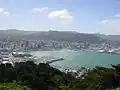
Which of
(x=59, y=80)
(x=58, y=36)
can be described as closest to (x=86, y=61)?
(x=59, y=80)

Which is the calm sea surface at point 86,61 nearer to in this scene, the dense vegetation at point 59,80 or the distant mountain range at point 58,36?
the dense vegetation at point 59,80

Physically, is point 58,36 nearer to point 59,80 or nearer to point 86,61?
point 86,61

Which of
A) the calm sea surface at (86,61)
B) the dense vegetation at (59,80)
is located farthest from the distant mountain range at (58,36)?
the dense vegetation at (59,80)

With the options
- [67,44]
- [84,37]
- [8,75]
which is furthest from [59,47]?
[8,75]

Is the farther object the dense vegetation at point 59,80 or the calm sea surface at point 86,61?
the calm sea surface at point 86,61

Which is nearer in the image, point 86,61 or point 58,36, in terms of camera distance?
point 86,61

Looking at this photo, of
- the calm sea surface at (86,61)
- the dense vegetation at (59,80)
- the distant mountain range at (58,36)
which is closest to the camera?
the dense vegetation at (59,80)

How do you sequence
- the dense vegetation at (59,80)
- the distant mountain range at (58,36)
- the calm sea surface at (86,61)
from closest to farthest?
the dense vegetation at (59,80)
the calm sea surface at (86,61)
the distant mountain range at (58,36)

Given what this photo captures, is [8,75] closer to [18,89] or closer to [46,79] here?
[46,79]

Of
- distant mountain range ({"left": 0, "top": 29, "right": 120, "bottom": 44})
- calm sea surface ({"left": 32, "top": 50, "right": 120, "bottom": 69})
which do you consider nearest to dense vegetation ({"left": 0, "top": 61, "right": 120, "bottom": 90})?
calm sea surface ({"left": 32, "top": 50, "right": 120, "bottom": 69})

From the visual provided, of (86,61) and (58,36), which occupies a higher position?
(58,36)

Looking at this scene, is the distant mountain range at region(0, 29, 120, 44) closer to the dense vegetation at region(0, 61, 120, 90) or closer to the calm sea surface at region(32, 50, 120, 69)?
the calm sea surface at region(32, 50, 120, 69)
